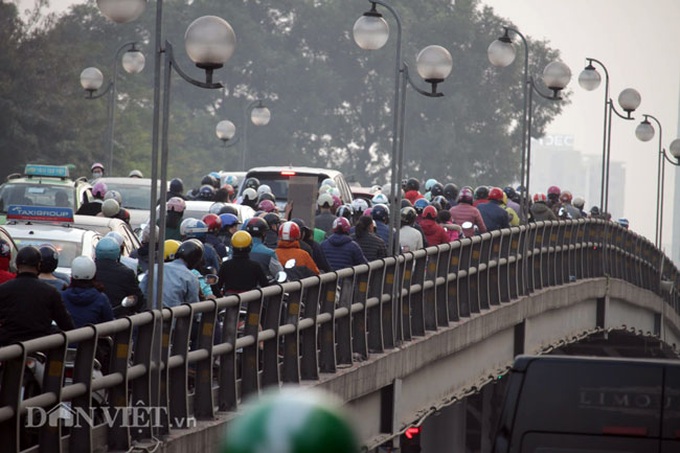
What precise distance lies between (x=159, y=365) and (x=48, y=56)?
57.9 m

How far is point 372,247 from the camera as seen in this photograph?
21719 millimetres

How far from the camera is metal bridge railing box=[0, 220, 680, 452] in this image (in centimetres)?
1130

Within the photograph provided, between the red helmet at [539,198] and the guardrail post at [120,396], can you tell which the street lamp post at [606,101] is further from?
the guardrail post at [120,396]

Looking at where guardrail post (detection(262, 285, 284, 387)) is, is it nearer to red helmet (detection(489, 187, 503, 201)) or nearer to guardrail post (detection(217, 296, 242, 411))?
guardrail post (detection(217, 296, 242, 411))

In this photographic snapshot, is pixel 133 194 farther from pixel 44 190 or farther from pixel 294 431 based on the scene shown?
pixel 294 431

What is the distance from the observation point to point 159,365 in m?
13.2

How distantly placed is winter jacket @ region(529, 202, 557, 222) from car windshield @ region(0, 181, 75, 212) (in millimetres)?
8572

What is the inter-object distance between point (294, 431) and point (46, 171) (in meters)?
23.1

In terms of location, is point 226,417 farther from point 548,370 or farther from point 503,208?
point 503,208

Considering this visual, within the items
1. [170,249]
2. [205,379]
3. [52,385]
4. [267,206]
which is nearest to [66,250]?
[170,249]

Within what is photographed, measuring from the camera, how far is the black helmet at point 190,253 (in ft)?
49.9

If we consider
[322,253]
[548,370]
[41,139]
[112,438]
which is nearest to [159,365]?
[112,438]

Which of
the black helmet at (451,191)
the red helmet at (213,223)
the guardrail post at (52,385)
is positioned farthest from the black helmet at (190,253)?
the black helmet at (451,191)

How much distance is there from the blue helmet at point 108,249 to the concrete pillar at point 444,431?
22.3m
